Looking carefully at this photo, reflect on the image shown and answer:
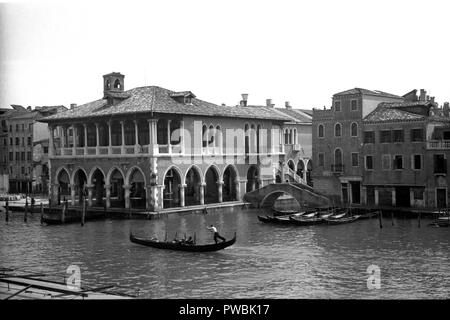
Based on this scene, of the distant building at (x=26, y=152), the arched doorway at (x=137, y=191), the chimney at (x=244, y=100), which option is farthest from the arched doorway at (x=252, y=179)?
the distant building at (x=26, y=152)

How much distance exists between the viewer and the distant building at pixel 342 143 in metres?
26.8

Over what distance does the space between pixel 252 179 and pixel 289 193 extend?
15.8ft

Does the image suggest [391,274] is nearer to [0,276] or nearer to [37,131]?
[0,276]

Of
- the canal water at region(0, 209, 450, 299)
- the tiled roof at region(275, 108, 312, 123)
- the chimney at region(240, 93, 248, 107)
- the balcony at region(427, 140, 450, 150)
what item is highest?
the chimney at region(240, 93, 248, 107)

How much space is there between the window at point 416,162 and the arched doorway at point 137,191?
11.0 metres

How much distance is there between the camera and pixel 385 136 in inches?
1019

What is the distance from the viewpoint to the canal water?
1307cm

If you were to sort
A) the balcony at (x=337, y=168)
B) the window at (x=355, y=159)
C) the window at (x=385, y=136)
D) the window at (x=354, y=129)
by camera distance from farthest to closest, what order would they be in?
the balcony at (x=337, y=168), the window at (x=355, y=159), the window at (x=354, y=129), the window at (x=385, y=136)

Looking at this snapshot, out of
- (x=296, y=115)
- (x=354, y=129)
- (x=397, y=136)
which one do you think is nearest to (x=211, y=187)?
(x=354, y=129)

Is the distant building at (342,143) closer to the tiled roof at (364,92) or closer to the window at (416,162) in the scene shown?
the tiled roof at (364,92)

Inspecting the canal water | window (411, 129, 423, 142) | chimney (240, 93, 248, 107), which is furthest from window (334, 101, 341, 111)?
chimney (240, 93, 248, 107)

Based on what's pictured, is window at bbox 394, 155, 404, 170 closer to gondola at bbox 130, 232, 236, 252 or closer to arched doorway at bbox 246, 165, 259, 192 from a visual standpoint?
arched doorway at bbox 246, 165, 259, 192

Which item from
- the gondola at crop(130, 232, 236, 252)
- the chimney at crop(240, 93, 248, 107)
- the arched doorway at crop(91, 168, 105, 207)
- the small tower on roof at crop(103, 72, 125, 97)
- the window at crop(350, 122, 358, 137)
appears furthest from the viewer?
the chimney at crop(240, 93, 248, 107)
